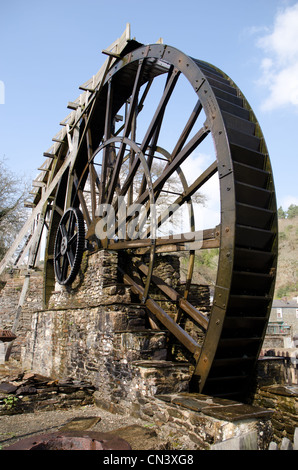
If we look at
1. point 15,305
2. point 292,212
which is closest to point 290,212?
point 292,212

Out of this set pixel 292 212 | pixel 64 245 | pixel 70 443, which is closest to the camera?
pixel 70 443

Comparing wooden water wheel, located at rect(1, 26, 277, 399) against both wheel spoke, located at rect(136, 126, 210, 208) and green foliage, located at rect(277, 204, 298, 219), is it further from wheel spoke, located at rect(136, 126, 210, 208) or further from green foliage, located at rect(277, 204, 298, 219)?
green foliage, located at rect(277, 204, 298, 219)

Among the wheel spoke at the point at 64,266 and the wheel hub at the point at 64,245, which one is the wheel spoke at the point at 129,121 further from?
the wheel spoke at the point at 64,266

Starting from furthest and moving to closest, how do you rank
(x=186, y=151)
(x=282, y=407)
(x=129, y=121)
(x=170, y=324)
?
1. (x=129, y=121)
2. (x=186, y=151)
3. (x=170, y=324)
4. (x=282, y=407)

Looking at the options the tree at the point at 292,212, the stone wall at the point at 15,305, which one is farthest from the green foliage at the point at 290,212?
the stone wall at the point at 15,305

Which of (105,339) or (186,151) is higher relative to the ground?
Answer: (186,151)

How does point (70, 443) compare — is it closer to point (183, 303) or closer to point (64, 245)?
point (183, 303)

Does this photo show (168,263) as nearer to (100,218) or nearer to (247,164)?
(100,218)

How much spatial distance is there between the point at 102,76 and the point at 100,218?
370 centimetres

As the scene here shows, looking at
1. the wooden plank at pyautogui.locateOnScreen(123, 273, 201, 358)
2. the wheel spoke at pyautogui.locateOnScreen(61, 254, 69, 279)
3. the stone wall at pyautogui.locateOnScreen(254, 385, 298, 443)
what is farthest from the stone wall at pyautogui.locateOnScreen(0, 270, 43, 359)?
the stone wall at pyautogui.locateOnScreen(254, 385, 298, 443)

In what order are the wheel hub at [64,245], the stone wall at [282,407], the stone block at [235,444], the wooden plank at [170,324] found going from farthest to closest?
the wheel hub at [64,245] → the wooden plank at [170,324] → the stone wall at [282,407] → the stone block at [235,444]

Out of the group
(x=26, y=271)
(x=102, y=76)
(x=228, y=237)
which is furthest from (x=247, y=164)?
(x=26, y=271)

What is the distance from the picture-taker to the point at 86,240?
336 inches

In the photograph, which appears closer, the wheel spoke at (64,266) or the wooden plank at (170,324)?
the wooden plank at (170,324)
